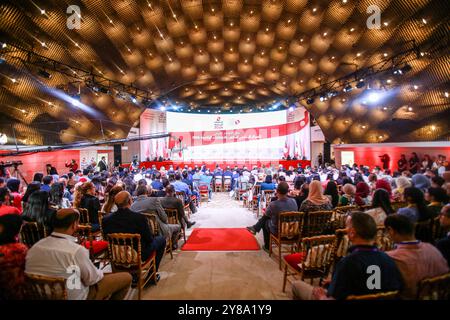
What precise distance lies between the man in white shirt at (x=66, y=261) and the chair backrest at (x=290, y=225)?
238 centimetres

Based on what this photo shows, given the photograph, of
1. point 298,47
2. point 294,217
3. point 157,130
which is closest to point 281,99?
point 298,47

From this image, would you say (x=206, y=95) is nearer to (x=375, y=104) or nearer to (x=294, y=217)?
(x=375, y=104)

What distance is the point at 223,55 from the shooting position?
43.9 feet

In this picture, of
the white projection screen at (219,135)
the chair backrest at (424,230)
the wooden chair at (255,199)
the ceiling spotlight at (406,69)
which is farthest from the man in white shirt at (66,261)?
the white projection screen at (219,135)

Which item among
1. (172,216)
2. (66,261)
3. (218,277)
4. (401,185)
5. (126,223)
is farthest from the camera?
(401,185)

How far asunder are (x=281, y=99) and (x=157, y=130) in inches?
369

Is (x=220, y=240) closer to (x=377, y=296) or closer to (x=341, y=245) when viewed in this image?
(x=341, y=245)

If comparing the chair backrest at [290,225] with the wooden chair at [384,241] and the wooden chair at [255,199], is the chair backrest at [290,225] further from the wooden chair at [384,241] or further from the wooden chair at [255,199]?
the wooden chair at [255,199]

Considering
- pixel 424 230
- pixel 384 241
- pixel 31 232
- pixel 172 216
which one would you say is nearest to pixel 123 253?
pixel 31 232

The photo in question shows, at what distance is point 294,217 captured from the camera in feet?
11.0

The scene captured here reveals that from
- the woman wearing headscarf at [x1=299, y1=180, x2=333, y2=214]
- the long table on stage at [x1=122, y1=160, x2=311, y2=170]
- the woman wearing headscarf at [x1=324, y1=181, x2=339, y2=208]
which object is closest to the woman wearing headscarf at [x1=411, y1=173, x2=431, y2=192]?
the woman wearing headscarf at [x1=324, y1=181, x2=339, y2=208]

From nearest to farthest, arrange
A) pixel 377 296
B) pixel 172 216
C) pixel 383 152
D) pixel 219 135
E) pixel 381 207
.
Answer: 1. pixel 377 296
2. pixel 381 207
3. pixel 172 216
4. pixel 383 152
5. pixel 219 135

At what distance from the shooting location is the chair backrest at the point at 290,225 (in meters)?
3.31

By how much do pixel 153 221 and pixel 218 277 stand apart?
3.93 feet
